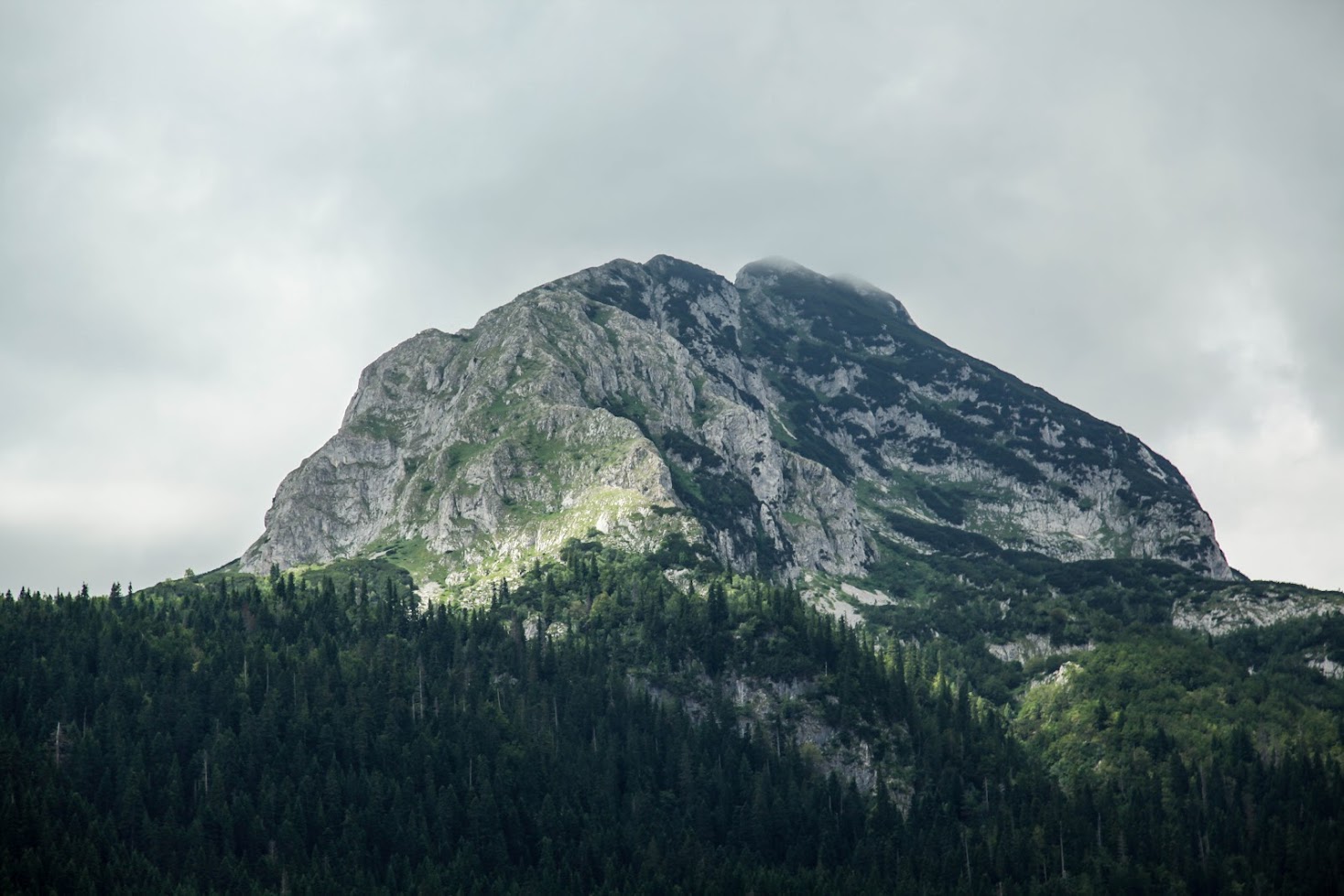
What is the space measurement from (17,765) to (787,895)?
120313 mm

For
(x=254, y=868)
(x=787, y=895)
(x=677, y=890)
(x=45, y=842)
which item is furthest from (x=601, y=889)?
(x=45, y=842)

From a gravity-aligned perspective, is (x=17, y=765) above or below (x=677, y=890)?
above

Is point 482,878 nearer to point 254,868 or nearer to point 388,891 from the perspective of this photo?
point 388,891

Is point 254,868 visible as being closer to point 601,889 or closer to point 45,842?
point 45,842

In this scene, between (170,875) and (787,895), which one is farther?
(787,895)

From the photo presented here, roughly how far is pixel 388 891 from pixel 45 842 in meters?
48.3

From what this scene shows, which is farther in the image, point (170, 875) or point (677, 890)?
point (677, 890)

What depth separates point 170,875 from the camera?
18725 centimetres

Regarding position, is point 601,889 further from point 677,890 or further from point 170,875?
point 170,875

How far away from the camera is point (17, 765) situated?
199 metres

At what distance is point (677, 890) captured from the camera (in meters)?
200

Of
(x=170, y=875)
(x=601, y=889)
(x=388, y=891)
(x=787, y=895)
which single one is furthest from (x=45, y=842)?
(x=787, y=895)

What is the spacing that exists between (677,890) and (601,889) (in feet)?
38.6

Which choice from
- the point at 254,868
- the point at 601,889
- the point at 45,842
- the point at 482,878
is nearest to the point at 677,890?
the point at 601,889
